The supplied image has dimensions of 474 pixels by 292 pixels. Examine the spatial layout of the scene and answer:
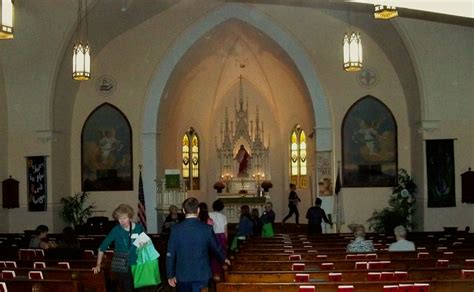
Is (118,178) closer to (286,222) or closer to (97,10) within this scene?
(97,10)

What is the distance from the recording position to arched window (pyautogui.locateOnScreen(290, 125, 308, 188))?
26938 millimetres

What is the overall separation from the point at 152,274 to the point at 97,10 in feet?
43.6

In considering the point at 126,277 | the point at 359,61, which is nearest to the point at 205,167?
the point at 359,61

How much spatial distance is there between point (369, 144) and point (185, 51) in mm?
6402

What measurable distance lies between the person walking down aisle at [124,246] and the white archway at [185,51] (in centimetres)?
1430

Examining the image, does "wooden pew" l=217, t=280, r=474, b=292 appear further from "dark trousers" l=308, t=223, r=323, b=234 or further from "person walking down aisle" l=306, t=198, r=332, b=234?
"dark trousers" l=308, t=223, r=323, b=234

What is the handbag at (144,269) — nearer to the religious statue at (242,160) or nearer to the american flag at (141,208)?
the american flag at (141,208)

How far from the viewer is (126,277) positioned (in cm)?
831

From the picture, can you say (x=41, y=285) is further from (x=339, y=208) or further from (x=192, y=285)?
(x=339, y=208)

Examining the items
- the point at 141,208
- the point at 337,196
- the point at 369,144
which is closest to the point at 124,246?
the point at 141,208

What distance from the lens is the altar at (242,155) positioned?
28.7 m

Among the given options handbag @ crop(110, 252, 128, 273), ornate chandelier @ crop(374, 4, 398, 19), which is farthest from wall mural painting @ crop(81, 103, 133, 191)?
handbag @ crop(110, 252, 128, 273)

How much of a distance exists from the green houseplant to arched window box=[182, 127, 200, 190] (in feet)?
21.1

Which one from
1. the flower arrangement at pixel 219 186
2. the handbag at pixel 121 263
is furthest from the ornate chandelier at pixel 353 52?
the flower arrangement at pixel 219 186
